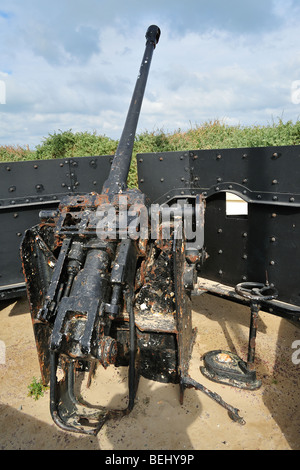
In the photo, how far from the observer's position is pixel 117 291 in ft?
7.48

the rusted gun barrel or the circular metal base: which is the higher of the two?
the rusted gun barrel

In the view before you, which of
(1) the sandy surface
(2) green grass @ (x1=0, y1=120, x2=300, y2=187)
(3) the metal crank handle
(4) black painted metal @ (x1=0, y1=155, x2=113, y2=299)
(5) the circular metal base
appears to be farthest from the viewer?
(2) green grass @ (x1=0, y1=120, x2=300, y2=187)

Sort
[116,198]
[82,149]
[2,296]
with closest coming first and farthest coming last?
[116,198] < [2,296] < [82,149]

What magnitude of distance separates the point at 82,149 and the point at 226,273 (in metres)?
6.73

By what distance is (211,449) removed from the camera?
2475 millimetres

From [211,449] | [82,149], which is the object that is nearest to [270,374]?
[211,449]

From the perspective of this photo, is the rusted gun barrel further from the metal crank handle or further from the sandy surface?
the sandy surface

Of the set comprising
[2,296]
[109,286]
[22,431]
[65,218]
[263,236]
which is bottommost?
[22,431]

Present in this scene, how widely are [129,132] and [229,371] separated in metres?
2.75

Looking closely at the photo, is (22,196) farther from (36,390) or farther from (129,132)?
(36,390)

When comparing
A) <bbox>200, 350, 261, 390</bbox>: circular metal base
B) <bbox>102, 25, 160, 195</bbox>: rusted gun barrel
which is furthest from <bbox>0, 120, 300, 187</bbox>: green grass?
<bbox>200, 350, 261, 390</bbox>: circular metal base

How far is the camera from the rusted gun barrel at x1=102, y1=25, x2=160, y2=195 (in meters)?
3.04

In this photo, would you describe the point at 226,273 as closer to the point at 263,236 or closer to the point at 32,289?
the point at 263,236

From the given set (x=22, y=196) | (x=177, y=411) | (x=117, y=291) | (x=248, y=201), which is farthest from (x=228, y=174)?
(x=22, y=196)
